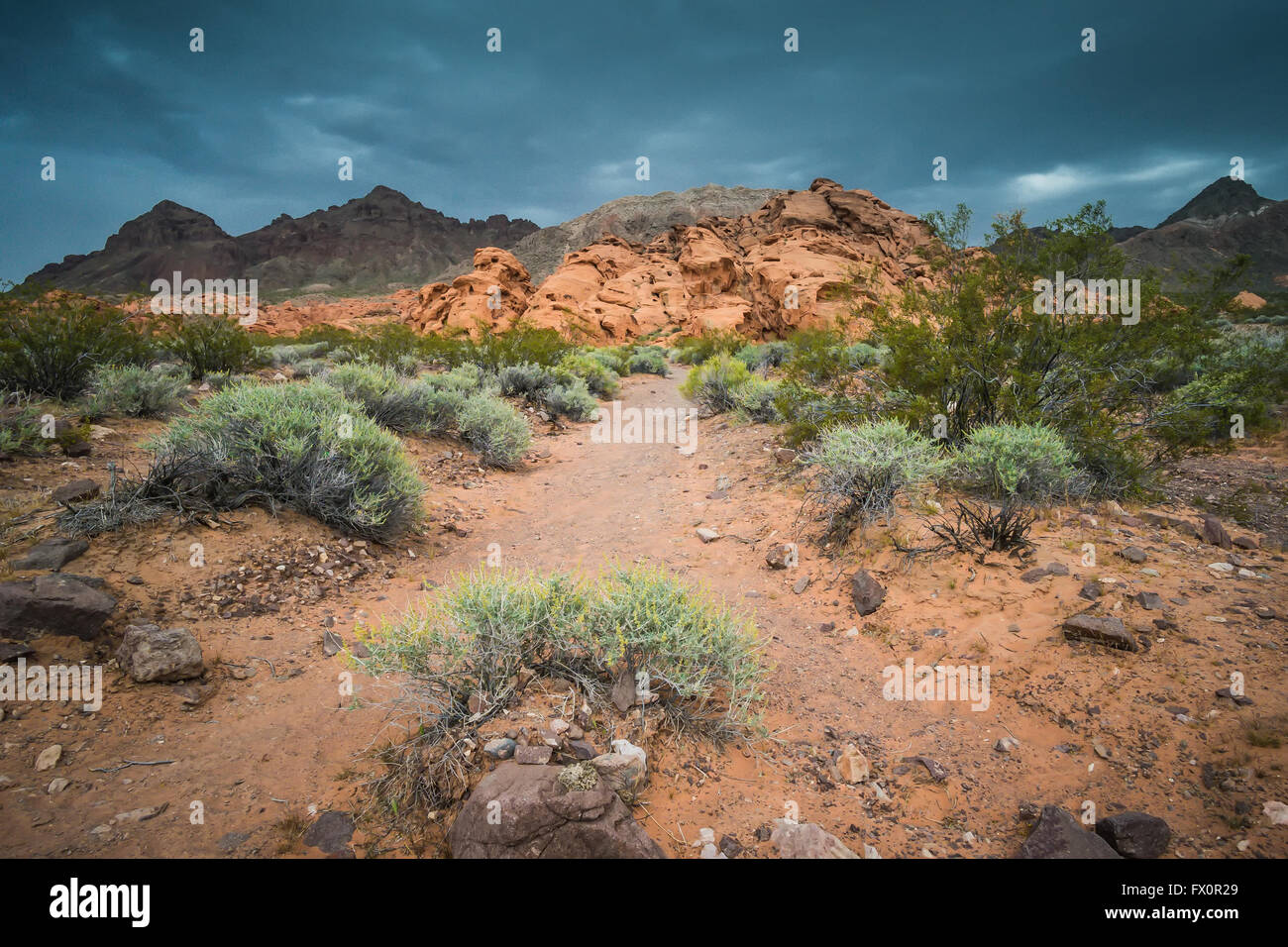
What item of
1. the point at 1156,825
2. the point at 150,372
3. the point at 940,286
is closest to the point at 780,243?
the point at 940,286

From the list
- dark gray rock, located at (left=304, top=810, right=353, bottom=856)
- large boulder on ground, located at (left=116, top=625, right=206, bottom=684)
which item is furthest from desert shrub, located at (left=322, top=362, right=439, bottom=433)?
dark gray rock, located at (left=304, top=810, right=353, bottom=856)

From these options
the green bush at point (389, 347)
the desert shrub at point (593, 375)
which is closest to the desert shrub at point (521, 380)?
the desert shrub at point (593, 375)

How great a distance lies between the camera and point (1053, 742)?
8.32 ft

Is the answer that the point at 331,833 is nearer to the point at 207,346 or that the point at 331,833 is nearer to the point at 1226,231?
the point at 207,346

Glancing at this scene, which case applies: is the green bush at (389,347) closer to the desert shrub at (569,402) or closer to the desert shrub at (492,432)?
the desert shrub at (569,402)

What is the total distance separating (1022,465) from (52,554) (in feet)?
23.8

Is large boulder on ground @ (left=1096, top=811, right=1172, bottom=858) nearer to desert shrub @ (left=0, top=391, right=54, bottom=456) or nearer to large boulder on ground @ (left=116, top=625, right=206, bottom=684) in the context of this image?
large boulder on ground @ (left=116, top=625, right=206, bottom=684)

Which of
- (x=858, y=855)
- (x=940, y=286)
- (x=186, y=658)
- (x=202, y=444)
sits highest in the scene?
(x=940, y=286)

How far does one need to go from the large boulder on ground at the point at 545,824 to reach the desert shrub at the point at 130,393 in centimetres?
727

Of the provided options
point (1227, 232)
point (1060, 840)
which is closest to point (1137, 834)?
point (1060, 840)

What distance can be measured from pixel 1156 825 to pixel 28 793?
440 cm

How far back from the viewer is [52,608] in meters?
2.92

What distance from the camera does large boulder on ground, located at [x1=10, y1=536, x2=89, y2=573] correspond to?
3352 mm
